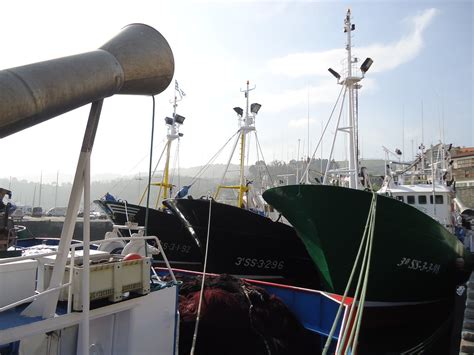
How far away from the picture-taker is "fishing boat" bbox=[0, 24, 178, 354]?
202cm

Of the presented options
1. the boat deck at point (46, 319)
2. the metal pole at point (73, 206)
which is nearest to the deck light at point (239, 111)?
the boat deck at point (46, 319)

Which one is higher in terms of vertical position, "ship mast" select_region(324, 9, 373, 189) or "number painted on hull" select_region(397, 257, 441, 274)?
"ship mast" select_region(324, 9, 373, 189)

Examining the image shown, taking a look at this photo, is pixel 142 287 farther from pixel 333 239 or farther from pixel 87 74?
pixel 333 239

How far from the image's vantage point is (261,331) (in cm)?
567

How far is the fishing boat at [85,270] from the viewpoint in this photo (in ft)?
6.63

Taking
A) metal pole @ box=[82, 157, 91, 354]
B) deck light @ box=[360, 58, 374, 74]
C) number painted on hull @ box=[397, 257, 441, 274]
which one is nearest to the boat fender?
number painted on hull @ box=[397, 257, 441, 274]

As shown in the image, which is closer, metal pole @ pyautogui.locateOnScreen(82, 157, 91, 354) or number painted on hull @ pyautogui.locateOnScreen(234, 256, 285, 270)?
metal pole @ pyautogui.locateOnScreen(82, 157, 91, 354)

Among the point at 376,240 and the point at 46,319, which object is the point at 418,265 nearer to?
the point at 376,240

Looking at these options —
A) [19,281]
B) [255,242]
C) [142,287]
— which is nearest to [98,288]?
[142,287]

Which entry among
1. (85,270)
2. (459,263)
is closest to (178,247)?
(459,263)

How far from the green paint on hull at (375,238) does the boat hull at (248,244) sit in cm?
216

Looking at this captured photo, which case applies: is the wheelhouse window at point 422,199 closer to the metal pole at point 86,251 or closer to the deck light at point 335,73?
the deck light at point 335,73

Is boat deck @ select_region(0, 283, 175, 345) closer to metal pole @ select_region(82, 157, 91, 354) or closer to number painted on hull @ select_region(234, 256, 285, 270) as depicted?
metal pole @ select_region(82, 157, 91, 354)

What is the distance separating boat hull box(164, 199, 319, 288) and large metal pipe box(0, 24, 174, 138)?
847 cm
